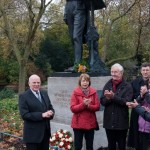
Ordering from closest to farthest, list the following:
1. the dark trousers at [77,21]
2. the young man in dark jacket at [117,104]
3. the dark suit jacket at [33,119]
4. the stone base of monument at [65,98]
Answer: the dark suit jacket at [33,119] < the young man in dark jacket at [117,104] < the stone base of monument at [65,98] < the dark trousers at [77,21]

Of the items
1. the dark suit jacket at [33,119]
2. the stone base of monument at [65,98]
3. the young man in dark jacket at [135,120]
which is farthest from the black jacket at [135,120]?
the dark suit jacket at [33,119]

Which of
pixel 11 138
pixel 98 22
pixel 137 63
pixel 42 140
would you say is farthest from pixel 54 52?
pixel 42 140

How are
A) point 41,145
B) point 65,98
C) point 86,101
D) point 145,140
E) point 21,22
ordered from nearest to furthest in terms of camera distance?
point 145,140 → point 41,145 → point 86,101 → point 65,98 → point 21,22

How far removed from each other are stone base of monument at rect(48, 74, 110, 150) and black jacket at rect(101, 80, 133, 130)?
1602 mm

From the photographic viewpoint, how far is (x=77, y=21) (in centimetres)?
847

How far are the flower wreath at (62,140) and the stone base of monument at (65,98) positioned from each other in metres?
0.28

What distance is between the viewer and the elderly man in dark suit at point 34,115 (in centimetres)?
579

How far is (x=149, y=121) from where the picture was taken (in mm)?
5352

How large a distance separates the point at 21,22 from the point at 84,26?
24.8m

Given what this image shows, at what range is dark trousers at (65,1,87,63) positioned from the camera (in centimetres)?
849

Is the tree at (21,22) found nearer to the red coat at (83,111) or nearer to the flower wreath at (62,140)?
the flower wreath at (62,140)

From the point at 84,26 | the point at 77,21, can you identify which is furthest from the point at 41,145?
the point at 84,26

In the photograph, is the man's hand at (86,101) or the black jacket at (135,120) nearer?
the man's hand at (86,101)

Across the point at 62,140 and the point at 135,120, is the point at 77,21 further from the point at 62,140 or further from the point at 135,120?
the point at 135,120
